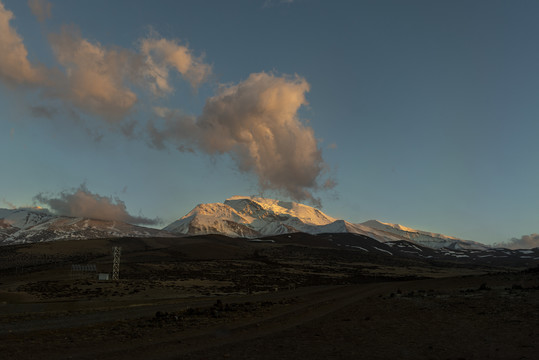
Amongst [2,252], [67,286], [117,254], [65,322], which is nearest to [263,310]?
[65,322]

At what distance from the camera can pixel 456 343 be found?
631 inches

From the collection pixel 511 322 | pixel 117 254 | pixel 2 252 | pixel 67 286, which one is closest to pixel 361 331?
pixel 511 322

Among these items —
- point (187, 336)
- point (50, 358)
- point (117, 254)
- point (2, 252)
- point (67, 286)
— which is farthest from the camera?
point (2, 252)

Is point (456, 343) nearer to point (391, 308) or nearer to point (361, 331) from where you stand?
point (361, 331)

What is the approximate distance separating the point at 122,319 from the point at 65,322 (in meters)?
3.48

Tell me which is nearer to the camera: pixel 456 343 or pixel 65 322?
pixel 456 343

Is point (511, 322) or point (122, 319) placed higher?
point (511, 322)

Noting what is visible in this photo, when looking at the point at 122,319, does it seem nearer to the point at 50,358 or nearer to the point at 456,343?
the point at 50,358

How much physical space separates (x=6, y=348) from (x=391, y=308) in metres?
23.1

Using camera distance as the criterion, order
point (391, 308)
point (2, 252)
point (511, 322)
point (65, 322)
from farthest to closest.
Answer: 1. point (2, 252)
2. point (391, 308)
3. point (65, 322)
4. point (511, 322)

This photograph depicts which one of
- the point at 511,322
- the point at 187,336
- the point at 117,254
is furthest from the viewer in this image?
the point at 117,254

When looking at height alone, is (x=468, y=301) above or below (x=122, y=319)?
above

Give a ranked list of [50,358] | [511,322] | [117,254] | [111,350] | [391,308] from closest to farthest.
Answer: [50,358] → [111,350] → [511,322] → [391,308] → [117,254]

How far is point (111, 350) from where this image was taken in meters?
15.9
